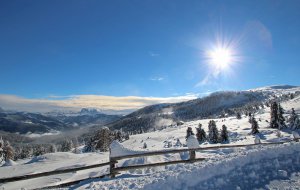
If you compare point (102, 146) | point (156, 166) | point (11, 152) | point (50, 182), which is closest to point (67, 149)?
point (11, 152)

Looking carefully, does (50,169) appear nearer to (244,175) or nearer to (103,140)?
(244,175)

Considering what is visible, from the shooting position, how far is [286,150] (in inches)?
482

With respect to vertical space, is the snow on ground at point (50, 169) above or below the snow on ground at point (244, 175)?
below

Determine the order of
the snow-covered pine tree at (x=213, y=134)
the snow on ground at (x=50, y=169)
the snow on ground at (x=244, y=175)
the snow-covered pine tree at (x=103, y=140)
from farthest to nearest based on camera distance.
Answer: the snow-covered pine tree at (x=213, y=134) < the snow-covered pine tree at (x=103, y=140) < the snow on ground at (x=50, y=169) < the snow on ground at (x=244, y=175)

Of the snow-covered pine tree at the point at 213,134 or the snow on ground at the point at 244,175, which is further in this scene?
the snow-covered pine tree at the point at 213,134

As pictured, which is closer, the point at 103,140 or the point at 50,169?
the point at 50,169

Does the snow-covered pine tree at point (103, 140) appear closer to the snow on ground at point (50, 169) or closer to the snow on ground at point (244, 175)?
the snow on ground at point (50, 169)

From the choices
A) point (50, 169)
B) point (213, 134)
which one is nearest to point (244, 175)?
point (50, 169)

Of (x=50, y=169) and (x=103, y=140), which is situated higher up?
(x=103, y=140)

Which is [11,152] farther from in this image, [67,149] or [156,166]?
[156,166]

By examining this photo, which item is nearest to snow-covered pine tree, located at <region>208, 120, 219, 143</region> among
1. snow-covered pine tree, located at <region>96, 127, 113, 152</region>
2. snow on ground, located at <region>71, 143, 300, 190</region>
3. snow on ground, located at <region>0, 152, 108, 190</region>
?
snow-covered pine tree, located at <region>96, 127, 113, 152</region>

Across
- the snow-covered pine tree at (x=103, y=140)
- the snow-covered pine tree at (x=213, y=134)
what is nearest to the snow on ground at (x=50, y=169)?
the snow-covered pine tree at (x=103, y=140)

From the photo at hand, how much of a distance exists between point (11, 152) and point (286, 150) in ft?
240

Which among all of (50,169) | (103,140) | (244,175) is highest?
(244,175)
